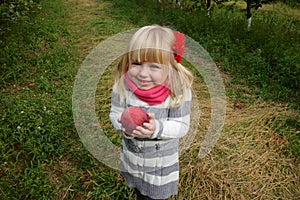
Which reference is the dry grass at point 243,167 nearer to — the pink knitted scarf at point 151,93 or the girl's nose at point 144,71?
the pink knitted scarf at point 151,93

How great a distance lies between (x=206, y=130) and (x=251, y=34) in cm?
265

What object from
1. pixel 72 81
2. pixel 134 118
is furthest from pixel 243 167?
pixel 72 81

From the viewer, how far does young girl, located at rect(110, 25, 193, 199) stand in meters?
1.51

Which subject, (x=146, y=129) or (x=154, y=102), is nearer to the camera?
(x=146, y=129)

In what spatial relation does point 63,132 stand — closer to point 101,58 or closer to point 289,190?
point 101,58

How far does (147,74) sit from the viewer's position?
152cm

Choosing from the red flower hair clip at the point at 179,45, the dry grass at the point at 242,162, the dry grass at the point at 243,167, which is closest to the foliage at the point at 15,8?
the dry grass at the point at 242,162

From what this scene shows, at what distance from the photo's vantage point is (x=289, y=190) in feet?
9.30

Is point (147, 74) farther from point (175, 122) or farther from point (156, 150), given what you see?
point (156, 150)

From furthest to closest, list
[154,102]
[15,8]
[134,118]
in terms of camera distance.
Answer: [15,8]
[154,102]
[134,118]

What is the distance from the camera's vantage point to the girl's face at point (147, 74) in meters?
1.52

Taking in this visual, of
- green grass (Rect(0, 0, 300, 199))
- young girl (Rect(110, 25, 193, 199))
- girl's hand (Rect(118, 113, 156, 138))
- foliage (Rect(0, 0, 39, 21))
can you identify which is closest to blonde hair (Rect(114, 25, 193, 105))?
young girl (Rect(110, 25, 193, 199))

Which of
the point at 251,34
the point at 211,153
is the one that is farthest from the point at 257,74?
the point at 211,153

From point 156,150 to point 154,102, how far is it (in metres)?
0.30
